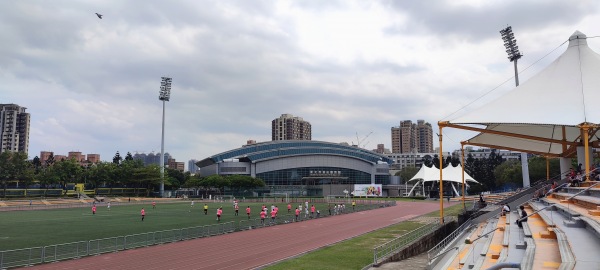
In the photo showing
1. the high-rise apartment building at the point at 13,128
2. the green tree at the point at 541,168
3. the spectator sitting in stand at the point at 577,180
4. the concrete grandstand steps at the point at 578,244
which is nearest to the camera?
the concrete grandstand steps at the point at 578,244

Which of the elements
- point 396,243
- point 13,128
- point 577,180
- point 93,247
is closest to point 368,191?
point 577,180

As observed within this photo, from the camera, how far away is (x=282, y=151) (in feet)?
393

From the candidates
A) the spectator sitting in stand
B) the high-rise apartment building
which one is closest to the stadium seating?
the spectator sitting in stand

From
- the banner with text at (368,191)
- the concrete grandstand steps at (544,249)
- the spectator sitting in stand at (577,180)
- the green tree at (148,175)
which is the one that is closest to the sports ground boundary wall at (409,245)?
the concrete grandstand steps at (544,249)

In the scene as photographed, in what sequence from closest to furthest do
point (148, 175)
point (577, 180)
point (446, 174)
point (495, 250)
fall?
point (495, 250), point (577, 180), point (446, 174), point (148, 175)

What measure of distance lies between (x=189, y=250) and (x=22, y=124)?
192 meters

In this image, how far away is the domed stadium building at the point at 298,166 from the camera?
114 metres

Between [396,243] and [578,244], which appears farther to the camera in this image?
[396,243]

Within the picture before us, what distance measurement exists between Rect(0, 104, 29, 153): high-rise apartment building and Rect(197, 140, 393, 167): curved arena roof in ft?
311

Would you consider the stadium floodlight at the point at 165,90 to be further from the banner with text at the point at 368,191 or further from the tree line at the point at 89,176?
the banner with text at the point at 368,191

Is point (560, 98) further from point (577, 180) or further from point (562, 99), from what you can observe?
point (577, 180)

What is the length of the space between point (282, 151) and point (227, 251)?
96475mm

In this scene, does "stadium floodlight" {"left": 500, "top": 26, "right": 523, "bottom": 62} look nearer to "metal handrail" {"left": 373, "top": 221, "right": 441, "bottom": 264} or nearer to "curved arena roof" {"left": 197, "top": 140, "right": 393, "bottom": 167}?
"metal handrail" {"left": 373, "top": 221, "right": 441, "bottom": 264}

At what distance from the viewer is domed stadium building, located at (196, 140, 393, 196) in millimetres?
113925
